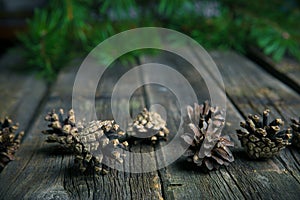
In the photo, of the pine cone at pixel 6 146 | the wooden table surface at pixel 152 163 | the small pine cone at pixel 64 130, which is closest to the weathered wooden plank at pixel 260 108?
the wooden table surface at pixel 152 163

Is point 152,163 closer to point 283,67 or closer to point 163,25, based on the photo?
point 283,67

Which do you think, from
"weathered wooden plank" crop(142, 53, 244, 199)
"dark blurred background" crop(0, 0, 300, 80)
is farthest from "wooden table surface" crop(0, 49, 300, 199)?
"dark blurred background" crop(0, 0, 300, 80)

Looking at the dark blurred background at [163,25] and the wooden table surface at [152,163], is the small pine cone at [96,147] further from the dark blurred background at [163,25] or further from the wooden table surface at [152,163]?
the dark blurred background at [163,25]

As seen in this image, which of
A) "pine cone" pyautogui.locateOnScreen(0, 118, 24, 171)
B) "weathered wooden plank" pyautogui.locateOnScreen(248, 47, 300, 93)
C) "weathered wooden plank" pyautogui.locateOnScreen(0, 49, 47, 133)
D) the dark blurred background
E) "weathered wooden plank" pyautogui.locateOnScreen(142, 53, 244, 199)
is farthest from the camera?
the dark blurred background

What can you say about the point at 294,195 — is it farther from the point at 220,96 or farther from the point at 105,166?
the point at 220,96

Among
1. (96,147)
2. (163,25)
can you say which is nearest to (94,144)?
(96,147)

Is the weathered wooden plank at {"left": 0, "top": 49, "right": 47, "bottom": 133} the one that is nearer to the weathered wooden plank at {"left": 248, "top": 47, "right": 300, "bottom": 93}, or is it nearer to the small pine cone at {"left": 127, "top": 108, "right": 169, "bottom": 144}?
the small pine cone at {"left": 127, "top": 108, "right": 169, "bottom": 144}

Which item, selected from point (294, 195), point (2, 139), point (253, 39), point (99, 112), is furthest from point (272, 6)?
point (2, 139)
